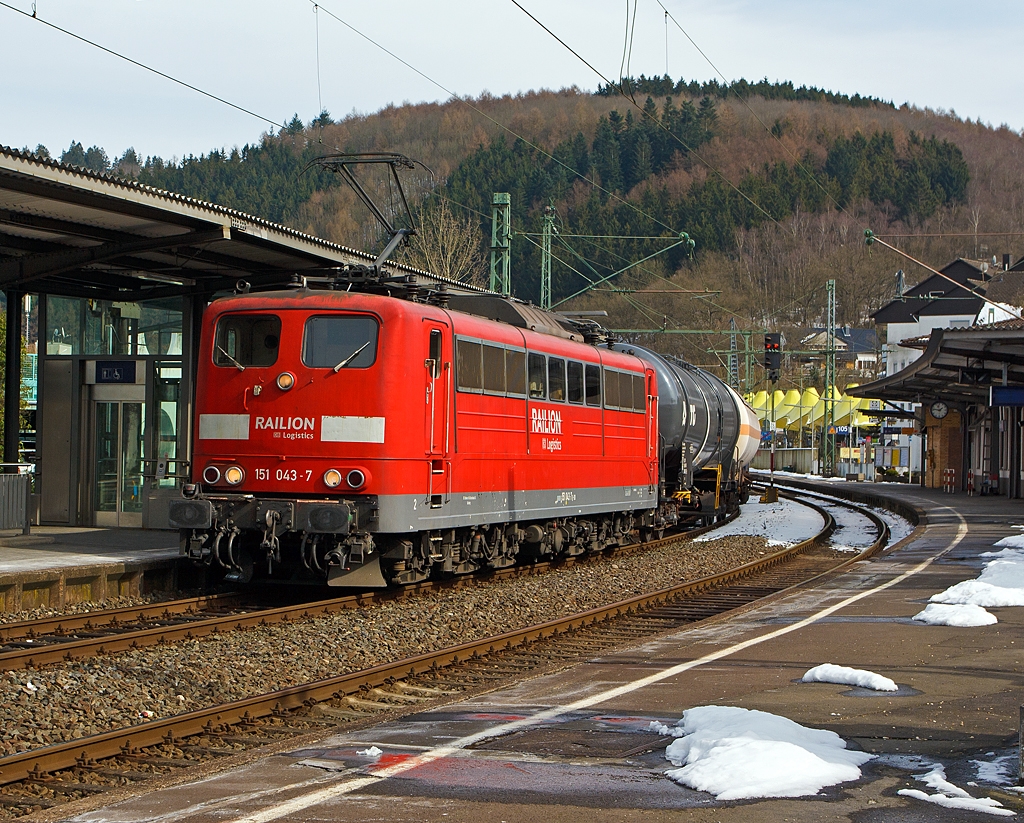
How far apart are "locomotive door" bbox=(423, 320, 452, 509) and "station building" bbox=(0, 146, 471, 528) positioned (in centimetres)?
311

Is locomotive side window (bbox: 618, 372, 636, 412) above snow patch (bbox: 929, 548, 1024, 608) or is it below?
above

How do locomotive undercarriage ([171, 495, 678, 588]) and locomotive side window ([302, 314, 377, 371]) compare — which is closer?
locomotive undercarriage ([171, 495, 678, 588])

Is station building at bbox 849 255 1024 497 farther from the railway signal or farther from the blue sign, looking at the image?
the blue sign

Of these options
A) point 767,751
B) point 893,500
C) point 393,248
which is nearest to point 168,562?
point 393,248

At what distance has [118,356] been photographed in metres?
18.2

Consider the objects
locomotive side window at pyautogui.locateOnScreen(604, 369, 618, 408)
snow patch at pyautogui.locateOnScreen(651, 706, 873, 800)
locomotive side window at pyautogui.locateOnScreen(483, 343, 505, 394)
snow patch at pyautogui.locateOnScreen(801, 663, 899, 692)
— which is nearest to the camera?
snow patch at pyautogui.locateOnScreen(651, 706, 873, 800)

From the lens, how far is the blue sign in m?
18.1

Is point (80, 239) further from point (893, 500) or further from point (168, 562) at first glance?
point (893, 500)

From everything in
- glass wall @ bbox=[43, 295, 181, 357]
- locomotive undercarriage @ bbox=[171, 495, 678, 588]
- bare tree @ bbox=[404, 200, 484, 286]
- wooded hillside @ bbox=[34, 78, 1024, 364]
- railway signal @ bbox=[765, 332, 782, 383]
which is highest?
wooded hillside @ bbox=[34, 78, 1024, 364]

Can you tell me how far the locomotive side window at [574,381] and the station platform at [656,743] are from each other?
6.41 m

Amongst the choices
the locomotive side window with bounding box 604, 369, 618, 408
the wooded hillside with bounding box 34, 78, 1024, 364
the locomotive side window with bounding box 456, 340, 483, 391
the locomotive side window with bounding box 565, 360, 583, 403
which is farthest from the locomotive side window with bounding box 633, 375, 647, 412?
the wooded hillside with bounding box 34, 78, 1024, 364

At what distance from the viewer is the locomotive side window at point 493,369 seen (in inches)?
589

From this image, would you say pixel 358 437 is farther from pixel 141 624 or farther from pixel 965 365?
pixel 965 365

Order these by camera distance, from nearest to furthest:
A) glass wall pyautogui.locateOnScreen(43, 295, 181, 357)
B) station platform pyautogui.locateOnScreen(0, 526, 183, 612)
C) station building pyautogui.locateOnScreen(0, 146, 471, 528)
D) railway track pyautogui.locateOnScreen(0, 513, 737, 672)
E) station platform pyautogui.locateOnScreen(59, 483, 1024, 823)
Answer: station platform pyautogui.locateOnScreen(59, 483, 1024, 823) < railway track pyautogui.locateOnScreen(0, 513, 737, 672) < station platform pyautogui.locateOnScreen(0, 526, 183, 612) < station building pyautogui.locateOnScreen(0, 146, 471, 528) < glass wall pyautogui.locateOnScreen(43, 295, 181, 357)
